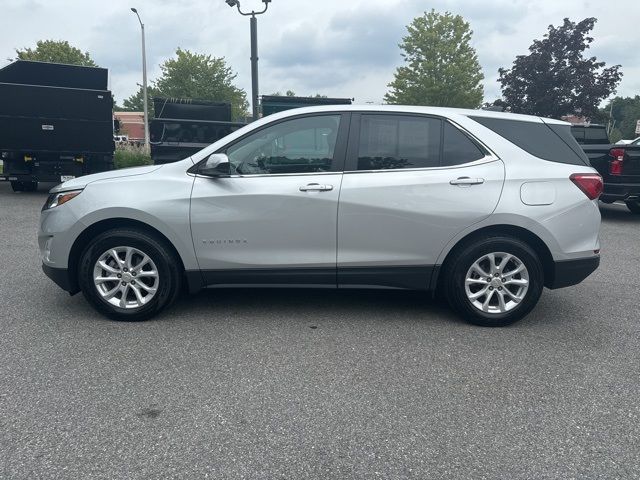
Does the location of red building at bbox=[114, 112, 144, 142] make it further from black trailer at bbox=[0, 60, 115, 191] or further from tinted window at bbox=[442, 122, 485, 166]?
tinted window at bbox=[442, 122, 485, 166]

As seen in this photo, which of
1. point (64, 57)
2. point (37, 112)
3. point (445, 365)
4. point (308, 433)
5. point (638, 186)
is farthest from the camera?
point (64, 57)

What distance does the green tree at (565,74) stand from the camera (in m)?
27.2

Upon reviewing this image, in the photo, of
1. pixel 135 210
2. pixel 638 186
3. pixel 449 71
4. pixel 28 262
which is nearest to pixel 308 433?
pixel 135 210

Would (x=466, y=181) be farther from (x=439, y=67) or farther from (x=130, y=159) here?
(x=439, y=67)

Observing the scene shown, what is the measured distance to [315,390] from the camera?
326cm

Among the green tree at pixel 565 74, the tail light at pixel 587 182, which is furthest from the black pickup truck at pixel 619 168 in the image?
the green tree at pixel 565 74

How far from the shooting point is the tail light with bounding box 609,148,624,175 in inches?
381

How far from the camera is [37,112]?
481 inches

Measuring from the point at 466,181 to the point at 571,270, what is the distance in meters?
1.13

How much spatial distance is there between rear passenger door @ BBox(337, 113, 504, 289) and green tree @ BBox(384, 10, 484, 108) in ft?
95.5

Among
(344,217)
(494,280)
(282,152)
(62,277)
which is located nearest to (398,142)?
(344,217)

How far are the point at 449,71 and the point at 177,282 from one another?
101 feet

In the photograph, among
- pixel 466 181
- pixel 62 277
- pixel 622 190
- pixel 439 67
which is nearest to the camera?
pixel 466 181

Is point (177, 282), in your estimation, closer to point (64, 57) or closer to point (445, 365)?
point (445, 365)
